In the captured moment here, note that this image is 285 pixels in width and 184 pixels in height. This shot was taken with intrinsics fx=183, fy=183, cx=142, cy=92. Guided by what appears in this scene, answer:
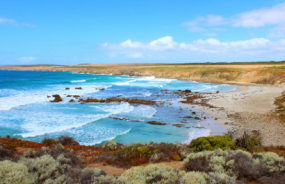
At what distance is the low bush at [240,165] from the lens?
5301 mm

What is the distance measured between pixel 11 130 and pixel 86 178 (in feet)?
39.6

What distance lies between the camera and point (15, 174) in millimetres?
4191

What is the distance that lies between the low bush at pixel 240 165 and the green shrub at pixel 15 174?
457 cm

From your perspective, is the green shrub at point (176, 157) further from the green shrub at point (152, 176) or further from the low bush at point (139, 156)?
the green shrub at point (152, 176)

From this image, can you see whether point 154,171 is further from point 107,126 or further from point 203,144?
point 107,126

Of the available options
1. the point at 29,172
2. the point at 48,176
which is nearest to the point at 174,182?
the point at 48,176

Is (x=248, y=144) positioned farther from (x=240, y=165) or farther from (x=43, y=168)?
(x=43, y=168)

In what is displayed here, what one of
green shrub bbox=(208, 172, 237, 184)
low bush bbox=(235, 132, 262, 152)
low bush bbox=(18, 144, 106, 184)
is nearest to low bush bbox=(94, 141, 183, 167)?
low bush bbox=(18, 144, 106, 184)

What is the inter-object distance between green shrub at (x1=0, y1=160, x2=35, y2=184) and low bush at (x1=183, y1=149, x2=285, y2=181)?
457 centimetres

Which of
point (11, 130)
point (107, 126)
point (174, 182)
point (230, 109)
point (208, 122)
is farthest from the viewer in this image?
point (230, 109)

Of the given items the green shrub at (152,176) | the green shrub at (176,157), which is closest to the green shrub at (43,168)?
the green shrub at (152,176)

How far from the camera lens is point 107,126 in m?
15.0

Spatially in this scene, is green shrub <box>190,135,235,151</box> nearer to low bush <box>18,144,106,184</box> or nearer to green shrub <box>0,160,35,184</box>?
low bush <box>18,144,106,184</box>

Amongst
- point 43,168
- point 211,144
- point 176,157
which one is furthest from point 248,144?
point 43,168
